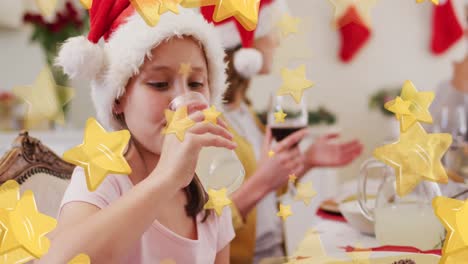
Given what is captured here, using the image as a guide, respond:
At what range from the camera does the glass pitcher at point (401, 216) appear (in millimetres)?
666

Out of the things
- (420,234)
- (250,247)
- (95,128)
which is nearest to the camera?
(95,128)

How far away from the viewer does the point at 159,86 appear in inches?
18.2

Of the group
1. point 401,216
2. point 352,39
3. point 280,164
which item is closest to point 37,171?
point 280,164

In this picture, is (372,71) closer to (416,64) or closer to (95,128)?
(416,64)

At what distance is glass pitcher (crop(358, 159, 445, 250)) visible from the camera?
2.19 ft

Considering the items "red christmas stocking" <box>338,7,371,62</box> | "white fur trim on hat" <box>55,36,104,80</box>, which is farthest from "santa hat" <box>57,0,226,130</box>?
"red christmas stocking" <box>338,7,371,62</box>

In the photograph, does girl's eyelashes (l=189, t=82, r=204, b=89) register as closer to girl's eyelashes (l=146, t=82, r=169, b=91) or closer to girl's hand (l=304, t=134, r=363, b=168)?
girl's eyelashes (l=146, t=82, r=169, b=91)

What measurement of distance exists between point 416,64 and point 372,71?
0.29m

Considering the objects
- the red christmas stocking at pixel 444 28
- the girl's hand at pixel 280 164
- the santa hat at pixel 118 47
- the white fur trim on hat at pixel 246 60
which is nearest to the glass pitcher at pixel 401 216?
the girl's hand at pixel 280 164

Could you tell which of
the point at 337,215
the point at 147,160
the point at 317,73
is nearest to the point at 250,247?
the point at 337,215

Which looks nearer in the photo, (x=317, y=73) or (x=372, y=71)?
(x=317, y=73)

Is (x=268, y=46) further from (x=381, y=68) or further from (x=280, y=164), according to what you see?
(x=381, y=68)

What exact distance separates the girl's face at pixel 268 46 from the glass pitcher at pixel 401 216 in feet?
0.76

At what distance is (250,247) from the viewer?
885mm
